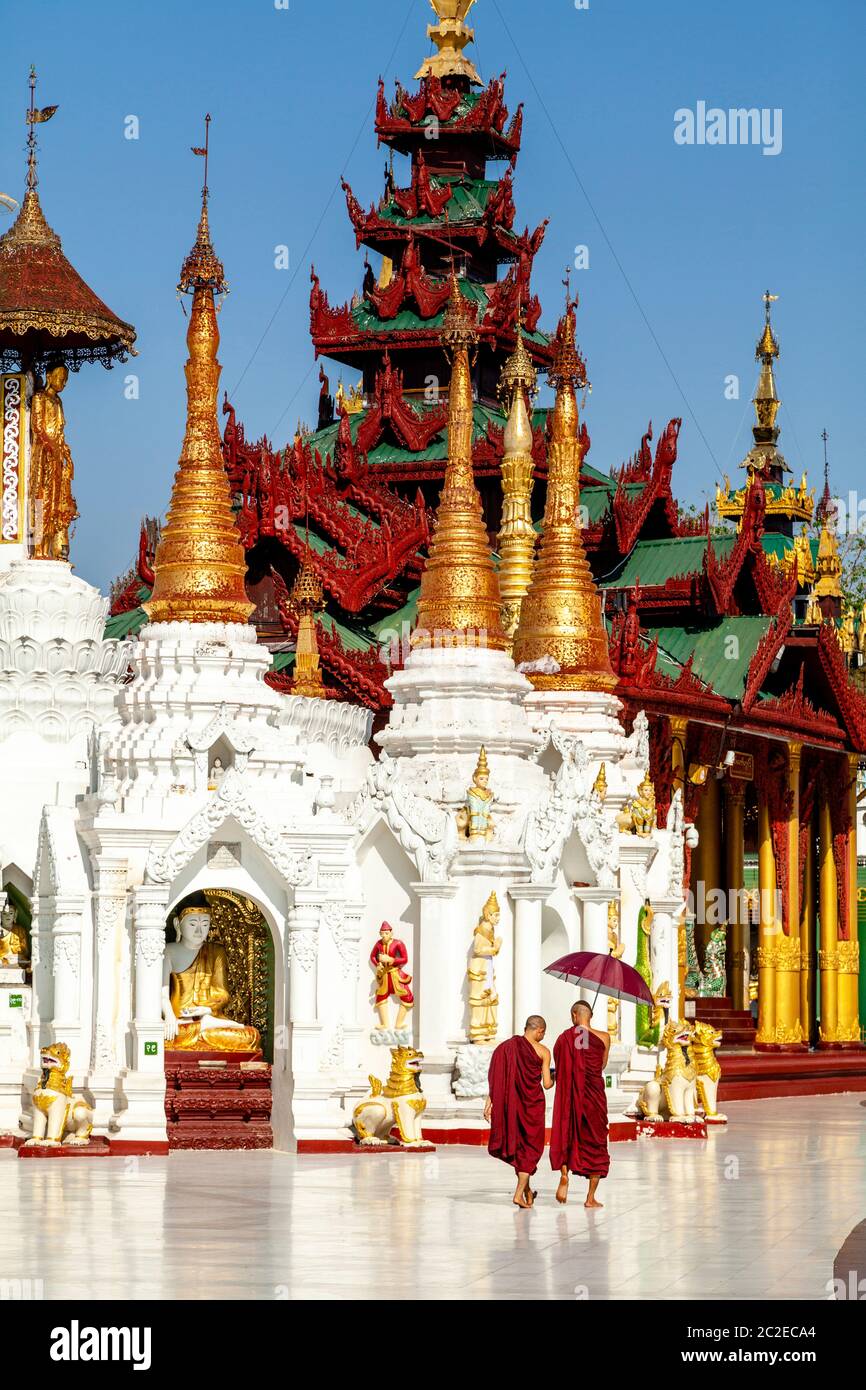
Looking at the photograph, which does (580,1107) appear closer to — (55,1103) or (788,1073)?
(55,1103)

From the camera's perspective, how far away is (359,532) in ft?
→ 112

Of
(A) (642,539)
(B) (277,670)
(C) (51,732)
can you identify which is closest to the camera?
(C) (51,732)

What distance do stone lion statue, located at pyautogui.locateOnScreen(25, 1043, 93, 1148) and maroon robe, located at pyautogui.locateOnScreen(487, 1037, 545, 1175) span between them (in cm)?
463

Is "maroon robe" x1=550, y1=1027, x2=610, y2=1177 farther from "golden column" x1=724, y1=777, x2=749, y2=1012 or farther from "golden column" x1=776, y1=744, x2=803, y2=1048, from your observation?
"golden column" x1=776, y1=744, x2=803, y2=1048

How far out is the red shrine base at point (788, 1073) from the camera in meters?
34.2

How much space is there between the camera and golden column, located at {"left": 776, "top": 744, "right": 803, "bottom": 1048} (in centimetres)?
3969

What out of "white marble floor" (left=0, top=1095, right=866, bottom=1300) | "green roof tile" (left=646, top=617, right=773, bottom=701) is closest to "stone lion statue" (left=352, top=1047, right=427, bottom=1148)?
"white marble floor" (left=0, top=1095, right=866, bottom=1300)

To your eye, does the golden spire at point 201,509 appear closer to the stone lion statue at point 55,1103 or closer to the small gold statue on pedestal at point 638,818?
Answer: the stone lion statue at point 55,1103

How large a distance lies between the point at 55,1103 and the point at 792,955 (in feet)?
72.6

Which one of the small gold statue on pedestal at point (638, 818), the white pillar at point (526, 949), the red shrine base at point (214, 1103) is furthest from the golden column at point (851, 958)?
the red shrine base at point (214, 1103)

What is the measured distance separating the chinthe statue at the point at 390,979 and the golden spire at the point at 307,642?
650 centimetres
